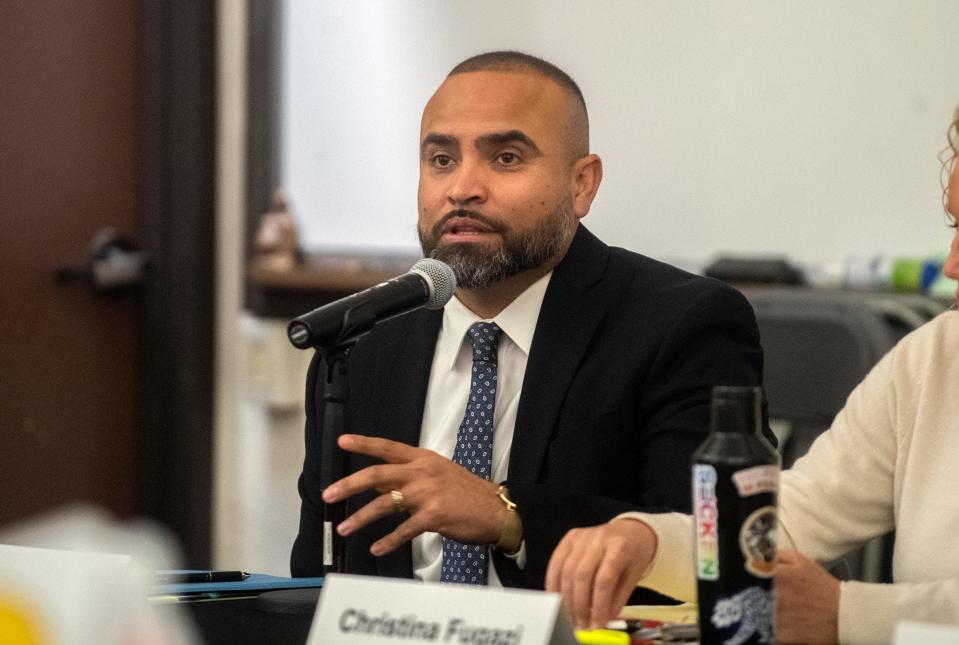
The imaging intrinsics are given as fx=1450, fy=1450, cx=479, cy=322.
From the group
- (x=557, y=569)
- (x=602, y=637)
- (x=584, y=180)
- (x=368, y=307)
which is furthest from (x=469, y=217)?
(x=602, y=637)

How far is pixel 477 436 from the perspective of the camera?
5.87ft

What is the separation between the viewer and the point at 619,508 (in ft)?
5.46

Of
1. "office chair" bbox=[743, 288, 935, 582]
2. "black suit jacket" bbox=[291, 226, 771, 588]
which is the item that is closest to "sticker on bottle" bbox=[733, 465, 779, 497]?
"black suit jacket" bbox=[291, 226, 771, 588]

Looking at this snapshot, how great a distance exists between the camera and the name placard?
Result: 2.98ft

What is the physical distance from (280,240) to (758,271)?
1.27m

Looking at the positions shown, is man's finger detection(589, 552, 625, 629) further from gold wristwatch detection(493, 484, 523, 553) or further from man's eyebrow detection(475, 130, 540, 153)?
man's eyebrow detection(475, 130, 540, 153)

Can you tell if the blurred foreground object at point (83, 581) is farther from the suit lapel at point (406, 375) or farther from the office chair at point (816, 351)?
the office chair at point (816, 351)

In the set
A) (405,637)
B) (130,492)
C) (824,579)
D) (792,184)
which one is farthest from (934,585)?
(130,492)

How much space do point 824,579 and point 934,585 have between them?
12 centimetres

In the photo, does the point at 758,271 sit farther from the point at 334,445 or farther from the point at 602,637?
the point at 602,637

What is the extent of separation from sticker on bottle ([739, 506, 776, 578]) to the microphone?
1.59ft

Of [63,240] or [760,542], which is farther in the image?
[63,240]

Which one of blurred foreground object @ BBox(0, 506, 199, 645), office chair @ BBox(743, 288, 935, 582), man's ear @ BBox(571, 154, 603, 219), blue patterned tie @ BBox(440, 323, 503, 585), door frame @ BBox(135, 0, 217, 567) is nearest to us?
blurred foreground object @ BBox(0, 506, 199, 645)

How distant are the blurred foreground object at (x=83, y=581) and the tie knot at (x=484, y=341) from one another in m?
0.93
